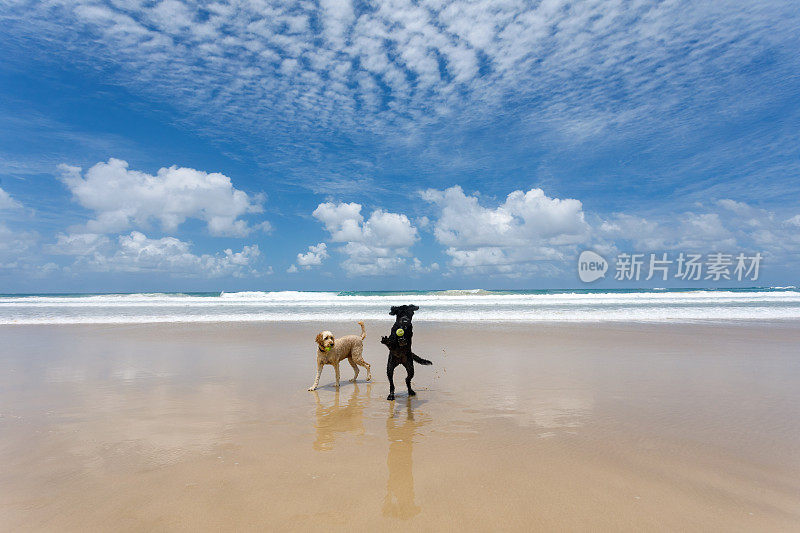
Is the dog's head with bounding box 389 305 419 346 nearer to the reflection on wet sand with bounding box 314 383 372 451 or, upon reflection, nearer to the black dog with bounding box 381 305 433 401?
the black dog with bounding box 381 305 433 401

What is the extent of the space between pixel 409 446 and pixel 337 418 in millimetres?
1469

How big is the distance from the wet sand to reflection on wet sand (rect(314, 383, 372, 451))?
0.04m

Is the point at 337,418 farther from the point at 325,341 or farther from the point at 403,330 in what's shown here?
the point at 325,341

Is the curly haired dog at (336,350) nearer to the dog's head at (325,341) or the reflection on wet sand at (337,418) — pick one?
the dog's head at (325,341)

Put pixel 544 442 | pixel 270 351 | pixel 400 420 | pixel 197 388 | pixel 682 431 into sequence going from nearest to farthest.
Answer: pixel 544 442
pixel 682 431
pixel 400 420
pixel 197 388
pixel 270 351

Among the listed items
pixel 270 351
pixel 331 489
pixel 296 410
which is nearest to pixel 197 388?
pixel 296 410

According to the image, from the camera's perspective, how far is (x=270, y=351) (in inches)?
435

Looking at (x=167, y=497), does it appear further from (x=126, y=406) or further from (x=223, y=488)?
(x=126, y=406)

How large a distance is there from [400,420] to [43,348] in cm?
1197

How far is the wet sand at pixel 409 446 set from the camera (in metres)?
3.12

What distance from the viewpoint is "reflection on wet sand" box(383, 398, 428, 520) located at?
319 centimetres

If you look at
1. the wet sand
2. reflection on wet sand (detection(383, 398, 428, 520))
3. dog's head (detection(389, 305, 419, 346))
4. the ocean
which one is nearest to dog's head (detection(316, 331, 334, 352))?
the wet sand

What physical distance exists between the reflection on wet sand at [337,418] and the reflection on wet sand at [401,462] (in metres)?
0.45

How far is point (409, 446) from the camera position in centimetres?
447
